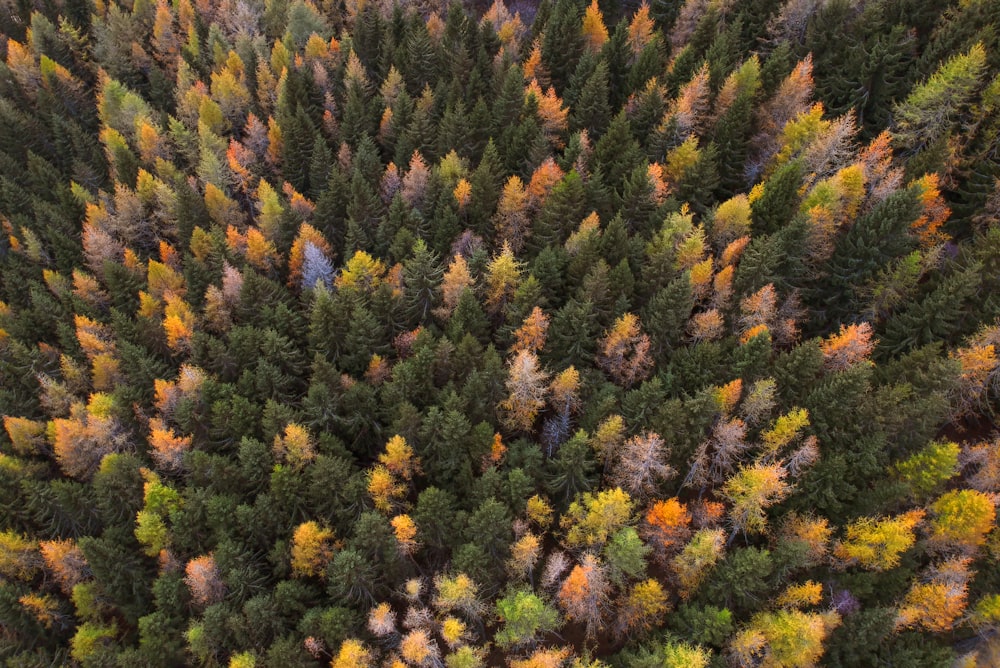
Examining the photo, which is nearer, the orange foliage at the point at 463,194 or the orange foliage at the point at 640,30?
the orange foliage at the point at 463,194

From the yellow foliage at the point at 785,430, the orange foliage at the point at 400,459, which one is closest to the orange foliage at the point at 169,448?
the orange foliage at the point at 400,459

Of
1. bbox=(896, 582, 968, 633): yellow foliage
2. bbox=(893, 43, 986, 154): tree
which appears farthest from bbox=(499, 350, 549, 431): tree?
bbox=(893, 43, 986, 154): tree

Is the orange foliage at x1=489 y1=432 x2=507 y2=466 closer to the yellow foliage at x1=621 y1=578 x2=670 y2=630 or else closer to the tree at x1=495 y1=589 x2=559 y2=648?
the tree at x1=495 y1=589 x2=559 y2=648

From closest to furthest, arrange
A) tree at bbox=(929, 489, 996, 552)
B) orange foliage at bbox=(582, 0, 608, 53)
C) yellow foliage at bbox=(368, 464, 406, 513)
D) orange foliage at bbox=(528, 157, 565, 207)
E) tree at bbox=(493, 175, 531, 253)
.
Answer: tree at bbox=(929, 489, 996, 552)
yellow foliage at bbox=(368, 464, 406, 513)
tree at bbox=(493, 175, 531, 253)
orange foliage at bbox=(528, 157, 565, 207)
orange foliage at bbox=(582, 0, 608, 53)

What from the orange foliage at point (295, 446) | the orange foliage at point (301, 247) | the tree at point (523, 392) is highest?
the orange foliage at point (301, 247)

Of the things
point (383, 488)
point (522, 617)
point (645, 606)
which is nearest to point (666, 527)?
point (645, 606)

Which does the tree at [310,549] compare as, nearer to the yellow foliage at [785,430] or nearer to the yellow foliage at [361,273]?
the yellow foliage at [361,273]

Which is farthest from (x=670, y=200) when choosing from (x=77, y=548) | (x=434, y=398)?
(x=77, y=548)

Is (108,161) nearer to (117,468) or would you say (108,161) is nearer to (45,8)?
(45,8)

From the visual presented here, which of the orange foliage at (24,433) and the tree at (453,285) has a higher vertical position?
the tree at (453,285)
